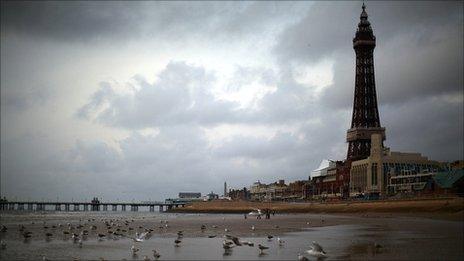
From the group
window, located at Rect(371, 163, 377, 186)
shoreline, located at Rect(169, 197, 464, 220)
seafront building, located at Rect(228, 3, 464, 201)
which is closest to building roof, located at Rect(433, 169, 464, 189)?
seafront building, located at Rect(228, 3, 464, 201)

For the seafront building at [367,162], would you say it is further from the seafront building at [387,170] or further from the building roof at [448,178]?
the building roof at [448,178]

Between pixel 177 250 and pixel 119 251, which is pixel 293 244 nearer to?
pixel 177 250

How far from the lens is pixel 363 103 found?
13288cm

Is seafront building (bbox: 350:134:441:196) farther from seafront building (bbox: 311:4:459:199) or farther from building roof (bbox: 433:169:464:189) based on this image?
building roof (bbox: 433:169:464:189)

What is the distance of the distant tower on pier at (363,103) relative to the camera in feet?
418

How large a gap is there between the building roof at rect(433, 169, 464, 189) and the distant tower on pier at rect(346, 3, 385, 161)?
47160 millimetres

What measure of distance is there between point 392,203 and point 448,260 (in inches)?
2089

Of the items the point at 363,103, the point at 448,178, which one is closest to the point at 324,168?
the point at 363,103

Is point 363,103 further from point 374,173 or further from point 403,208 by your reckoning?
point 403,208

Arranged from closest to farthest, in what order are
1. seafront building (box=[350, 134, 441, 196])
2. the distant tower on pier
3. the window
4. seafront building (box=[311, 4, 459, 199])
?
1. seafront building (box=[350, 134, 441, 196])
2. seafront building (box=[311, 4, 459, 199])
3. the window
4. the distant tower on pier

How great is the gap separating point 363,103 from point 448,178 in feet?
198

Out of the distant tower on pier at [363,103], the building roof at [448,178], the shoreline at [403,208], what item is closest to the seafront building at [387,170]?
the building roof at [448,178]

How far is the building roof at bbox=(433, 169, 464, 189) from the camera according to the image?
72438mm

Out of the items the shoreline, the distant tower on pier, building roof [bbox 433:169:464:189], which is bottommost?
the shoreline
